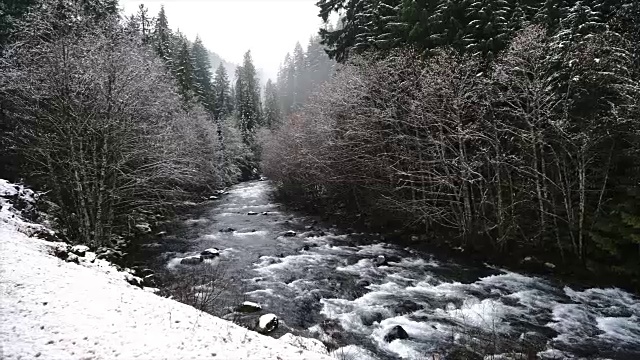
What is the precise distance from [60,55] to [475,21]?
18.7 m

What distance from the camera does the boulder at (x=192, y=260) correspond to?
1561 cm

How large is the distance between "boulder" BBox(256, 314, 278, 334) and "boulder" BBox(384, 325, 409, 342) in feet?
10.1

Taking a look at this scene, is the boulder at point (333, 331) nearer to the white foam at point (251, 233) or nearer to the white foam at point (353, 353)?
the white foam at point (353, 353)

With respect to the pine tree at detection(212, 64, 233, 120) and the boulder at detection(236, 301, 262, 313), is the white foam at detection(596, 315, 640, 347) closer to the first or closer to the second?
the boulder at detection(236, 301, 262, 313)

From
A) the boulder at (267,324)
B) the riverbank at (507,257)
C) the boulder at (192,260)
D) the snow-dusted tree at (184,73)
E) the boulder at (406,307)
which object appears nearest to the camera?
the boulder at (267,324)

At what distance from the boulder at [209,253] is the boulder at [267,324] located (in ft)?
25.2

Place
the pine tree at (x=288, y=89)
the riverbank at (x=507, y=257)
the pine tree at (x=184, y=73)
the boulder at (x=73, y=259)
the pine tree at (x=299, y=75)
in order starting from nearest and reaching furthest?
the boulder at (x=73, y=259) → the riverbank at (x=507, y=257) → the pine tree at (x=184, y=73) → the pine tree at (x=299, y=75) → the pine tree at (x=288, y=89)

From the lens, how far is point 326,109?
80.2 feet

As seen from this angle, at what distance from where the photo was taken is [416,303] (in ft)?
38.0

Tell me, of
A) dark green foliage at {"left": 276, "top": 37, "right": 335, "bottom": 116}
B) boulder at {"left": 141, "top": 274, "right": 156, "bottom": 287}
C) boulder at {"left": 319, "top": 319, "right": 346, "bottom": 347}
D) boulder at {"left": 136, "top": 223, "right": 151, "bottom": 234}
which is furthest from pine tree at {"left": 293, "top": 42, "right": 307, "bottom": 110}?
boulder at {"left": 319, "top": 319, "right": 346, "bottom": 347}

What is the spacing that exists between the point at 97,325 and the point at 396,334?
7.07 metres

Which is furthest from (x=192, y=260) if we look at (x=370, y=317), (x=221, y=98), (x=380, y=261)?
(x=221, y=98)

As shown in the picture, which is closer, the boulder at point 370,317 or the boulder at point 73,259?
the boulder at point 73,259

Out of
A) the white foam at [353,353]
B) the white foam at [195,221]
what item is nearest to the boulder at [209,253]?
the white foam at [195,221]
